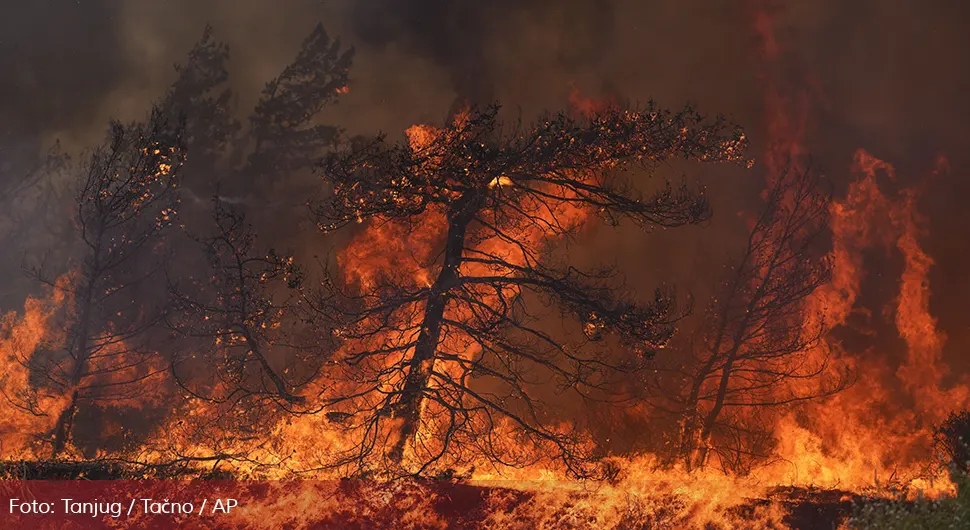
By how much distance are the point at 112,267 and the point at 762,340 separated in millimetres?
10468

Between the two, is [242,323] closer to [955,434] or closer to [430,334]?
[430,334]

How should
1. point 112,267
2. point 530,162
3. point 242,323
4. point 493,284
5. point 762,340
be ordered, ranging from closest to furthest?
point 530,162
point 493,284
point 242,323
point 762,340
point 112,267

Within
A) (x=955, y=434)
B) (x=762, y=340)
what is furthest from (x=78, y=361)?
(x=955, y=434)

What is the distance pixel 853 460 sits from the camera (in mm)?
10320

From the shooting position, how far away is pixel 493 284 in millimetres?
9398

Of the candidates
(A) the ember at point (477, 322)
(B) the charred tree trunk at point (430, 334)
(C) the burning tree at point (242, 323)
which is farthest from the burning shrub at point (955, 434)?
(C) the burning tree at point (242, 323)

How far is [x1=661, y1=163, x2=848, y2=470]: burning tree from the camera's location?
10461 mm

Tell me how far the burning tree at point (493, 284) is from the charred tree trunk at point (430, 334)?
0.06ft

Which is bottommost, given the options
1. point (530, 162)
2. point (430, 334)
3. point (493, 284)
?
point (430, 334)

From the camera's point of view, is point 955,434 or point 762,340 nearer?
point 955,434

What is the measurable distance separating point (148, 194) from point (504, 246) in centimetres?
585

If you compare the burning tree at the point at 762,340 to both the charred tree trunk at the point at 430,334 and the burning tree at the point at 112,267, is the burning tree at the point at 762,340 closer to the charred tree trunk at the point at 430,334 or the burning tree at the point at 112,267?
the charred tree trunk at the point at 430,334

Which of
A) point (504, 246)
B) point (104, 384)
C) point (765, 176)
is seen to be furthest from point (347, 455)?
point (765, 176)

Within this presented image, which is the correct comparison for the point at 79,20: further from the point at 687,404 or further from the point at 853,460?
the point at 853,460
